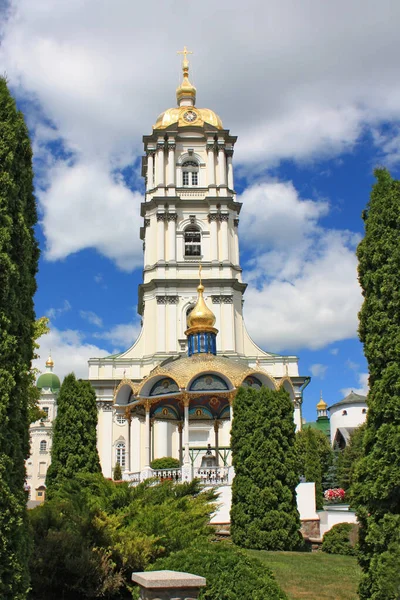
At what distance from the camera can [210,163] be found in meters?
47.5

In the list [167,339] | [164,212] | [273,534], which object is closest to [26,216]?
[273,534]

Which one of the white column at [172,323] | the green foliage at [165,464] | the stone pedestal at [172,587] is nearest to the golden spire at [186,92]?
the white column at [172,323]

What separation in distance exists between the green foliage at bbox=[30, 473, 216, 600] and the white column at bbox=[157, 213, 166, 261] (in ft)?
104

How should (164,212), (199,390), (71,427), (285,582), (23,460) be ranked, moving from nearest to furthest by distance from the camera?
(23,460)
(285,582)
(71,427)
(199,390)
(164,212)

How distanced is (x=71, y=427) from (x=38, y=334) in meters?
3.01

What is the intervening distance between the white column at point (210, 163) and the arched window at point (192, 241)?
151 inches

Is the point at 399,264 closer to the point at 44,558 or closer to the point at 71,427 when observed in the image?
the point at 44,558

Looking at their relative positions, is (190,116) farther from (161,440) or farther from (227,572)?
(227,572)

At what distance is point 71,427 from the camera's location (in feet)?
62.1

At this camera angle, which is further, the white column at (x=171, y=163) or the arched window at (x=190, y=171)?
the arched window at (x=190, y=171)

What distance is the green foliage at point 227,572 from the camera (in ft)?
25.9

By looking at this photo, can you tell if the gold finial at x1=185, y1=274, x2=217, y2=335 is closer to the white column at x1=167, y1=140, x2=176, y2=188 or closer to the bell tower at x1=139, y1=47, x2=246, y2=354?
the bell tower at x1=139, y1=47, x2=246, y2=354

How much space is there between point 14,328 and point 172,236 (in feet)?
122

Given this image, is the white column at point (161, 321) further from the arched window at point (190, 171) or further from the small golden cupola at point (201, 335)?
the small golden cupola at point (201, 335)
